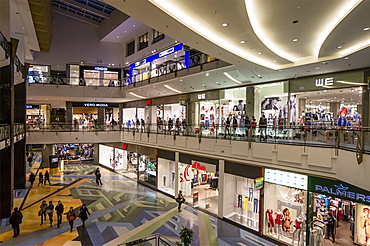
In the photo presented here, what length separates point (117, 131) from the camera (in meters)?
21.8

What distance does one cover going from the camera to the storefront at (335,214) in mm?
7750

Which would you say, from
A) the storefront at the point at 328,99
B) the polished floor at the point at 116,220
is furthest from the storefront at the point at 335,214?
the storefront at the point at 328,99

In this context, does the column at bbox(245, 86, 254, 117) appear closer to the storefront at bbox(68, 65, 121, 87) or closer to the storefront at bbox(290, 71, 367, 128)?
the storefront at bbox(290, 71, 367, 128)

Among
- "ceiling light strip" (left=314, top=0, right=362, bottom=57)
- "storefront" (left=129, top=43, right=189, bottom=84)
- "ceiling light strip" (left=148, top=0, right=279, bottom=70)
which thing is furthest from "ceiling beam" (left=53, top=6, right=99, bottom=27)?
"ceiling light strip" (left=314, top=0, right=362, bottom=57)

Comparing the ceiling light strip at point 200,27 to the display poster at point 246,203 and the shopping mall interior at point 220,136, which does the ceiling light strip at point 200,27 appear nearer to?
the shopping mall interior at point 220,136

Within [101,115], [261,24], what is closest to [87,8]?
[101,115]

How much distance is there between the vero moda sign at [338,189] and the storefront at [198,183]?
5.24 meters

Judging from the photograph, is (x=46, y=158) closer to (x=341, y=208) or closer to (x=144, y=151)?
(x=144, y=151)

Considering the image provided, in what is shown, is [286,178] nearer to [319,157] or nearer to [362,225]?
[319,157]

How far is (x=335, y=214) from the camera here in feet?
28.3

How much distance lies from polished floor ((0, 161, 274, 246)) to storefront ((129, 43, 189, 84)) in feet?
28.6

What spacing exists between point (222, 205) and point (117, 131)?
13.6 metres

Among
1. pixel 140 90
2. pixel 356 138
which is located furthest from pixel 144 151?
pixel 356 138

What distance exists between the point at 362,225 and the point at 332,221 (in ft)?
2.86
